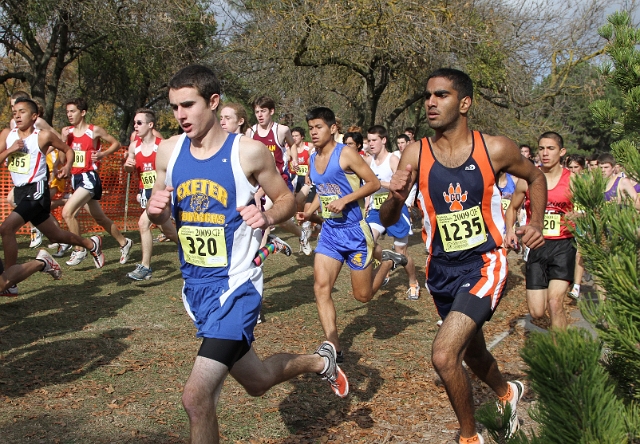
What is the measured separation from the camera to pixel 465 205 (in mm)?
4039

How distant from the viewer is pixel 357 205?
21.0 ft

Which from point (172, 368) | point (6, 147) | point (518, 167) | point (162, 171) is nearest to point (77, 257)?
point (6, 147)

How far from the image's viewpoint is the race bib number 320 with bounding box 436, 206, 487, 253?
4023mm

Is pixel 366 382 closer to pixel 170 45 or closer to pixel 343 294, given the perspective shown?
pixel 343 294

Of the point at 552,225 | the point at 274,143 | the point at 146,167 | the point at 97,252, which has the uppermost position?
the point at 274,143

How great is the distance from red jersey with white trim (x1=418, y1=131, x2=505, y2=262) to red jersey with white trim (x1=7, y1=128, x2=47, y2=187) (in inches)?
223

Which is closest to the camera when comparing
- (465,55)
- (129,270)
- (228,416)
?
(228,416)

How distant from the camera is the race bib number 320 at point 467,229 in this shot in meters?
4.02

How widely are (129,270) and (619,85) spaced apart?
29.1 feet

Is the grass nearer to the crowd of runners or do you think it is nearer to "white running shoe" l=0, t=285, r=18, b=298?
"white running shoe" l=0, t=285, r=18, b=298

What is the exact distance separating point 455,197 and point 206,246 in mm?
1641

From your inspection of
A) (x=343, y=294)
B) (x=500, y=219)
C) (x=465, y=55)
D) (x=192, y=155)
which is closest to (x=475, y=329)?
(x=500, y=219)

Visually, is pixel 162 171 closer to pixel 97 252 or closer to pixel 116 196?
pixel 97 252

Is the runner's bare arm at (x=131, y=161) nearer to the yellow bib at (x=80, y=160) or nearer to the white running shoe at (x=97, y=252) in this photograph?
the yellow bib at (x=80, y=160)
